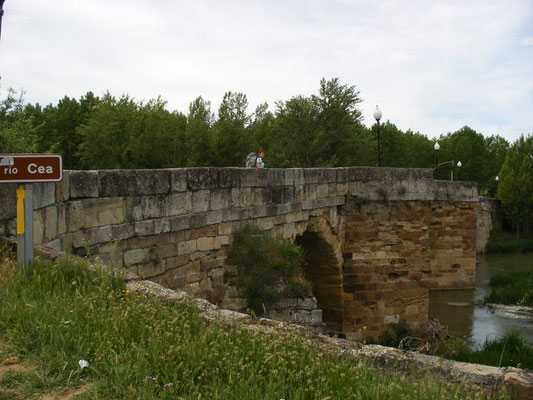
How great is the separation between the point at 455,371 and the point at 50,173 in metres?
3.22

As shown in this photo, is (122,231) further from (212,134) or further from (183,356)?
(212,134)

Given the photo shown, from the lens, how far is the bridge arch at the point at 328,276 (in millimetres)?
12258

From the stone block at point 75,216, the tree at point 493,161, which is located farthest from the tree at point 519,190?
the stone block at point 75,216

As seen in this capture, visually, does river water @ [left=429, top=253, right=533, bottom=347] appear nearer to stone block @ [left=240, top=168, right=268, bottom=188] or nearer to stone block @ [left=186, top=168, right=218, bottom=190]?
stone block @ [left=240, top=168, right=268, bottom=188]

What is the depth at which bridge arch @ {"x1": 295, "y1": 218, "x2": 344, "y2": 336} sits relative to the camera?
1226 cm

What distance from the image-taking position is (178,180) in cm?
703

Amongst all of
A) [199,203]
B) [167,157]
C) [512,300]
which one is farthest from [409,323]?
[167,157]

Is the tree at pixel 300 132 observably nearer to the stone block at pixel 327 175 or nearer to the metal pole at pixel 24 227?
the stone block at pixel 327 175

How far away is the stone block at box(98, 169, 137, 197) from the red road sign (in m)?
1.63

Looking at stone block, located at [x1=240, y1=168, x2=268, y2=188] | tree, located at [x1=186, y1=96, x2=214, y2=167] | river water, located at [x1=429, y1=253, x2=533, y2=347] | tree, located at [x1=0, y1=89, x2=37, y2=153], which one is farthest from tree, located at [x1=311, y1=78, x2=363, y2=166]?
stone block, located at [x1=240, y1=168, x2=268, y2=188]

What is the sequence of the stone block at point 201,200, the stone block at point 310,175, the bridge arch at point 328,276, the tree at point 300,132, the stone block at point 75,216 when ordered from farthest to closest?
the tree at point 300,132 < the bridge arch at point 328,276 < the stone block at point 310,175 < the stone block at point 201,200 < the stone block at point 75,216

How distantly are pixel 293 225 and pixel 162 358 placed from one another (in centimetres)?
711

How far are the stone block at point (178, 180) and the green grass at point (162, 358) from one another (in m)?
3.12

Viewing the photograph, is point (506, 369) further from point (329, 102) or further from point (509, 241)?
point (509, 241)
